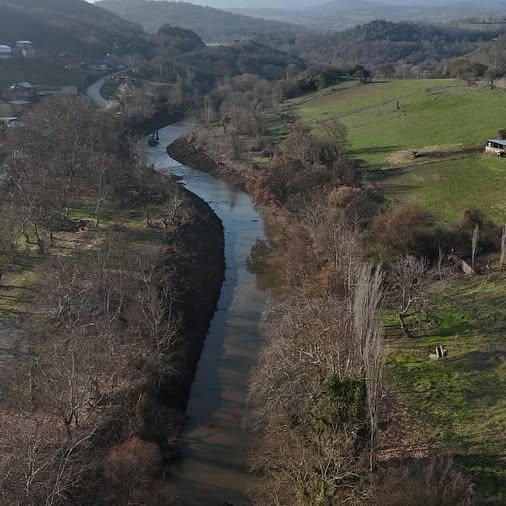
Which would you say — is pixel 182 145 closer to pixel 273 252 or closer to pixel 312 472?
pixel 273 252

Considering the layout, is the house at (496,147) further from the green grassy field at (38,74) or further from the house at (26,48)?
the house at (26,48)

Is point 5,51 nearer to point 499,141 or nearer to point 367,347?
point 499,141

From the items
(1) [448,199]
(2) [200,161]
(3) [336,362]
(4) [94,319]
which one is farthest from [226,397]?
(2) [200,161]

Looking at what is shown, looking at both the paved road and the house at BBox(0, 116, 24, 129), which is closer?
the house at BBox(0, 116, 24, 129)

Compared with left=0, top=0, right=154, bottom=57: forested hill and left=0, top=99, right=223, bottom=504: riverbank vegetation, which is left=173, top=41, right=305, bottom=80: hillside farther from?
left=0, top=99, right=223, bottom=504: riverbank vegetation

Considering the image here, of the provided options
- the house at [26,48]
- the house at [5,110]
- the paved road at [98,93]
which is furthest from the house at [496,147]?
the house at [26,48]

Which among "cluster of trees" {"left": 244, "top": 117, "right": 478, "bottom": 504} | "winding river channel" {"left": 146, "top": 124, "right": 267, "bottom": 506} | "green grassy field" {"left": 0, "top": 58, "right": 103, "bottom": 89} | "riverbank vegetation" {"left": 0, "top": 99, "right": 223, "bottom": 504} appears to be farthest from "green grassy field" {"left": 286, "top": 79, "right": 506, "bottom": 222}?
"green grassy field" {"left": 0, "top": 58, "right": 103, "bottom": 89}

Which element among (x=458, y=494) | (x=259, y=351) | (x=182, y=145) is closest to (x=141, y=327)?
(x=259, y=351)

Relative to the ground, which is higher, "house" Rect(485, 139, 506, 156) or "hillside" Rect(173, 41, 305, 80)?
"hillside" Rect(173, 41, 305, 80)

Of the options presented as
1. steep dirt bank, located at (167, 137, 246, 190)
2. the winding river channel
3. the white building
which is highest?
the white building
